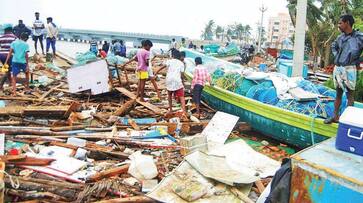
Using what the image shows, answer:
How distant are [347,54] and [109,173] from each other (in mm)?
4542

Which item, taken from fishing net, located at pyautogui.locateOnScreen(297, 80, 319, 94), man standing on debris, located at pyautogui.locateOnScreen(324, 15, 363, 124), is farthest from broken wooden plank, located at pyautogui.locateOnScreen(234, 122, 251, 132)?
man standing on debris, located at pyautogui.locateOnScreen(324, 15, 363, 124)

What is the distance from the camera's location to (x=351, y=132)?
167 inches

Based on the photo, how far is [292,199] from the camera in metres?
4.02

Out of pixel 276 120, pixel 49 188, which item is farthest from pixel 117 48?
pixel 49 188

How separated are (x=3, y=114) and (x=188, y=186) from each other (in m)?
5.67

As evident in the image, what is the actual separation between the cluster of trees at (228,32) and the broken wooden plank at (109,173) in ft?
293

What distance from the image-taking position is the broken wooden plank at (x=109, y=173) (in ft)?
18.3

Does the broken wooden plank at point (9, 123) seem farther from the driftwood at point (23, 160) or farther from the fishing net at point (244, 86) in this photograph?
the fishing net at point (244, 86)

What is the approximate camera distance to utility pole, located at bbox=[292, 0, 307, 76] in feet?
45.0

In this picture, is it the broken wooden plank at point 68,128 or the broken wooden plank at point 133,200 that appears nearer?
the broken wooden plank at point 133,200

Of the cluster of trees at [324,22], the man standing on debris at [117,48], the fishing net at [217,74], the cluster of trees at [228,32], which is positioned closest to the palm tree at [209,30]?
the cluster of trees at [228,32]

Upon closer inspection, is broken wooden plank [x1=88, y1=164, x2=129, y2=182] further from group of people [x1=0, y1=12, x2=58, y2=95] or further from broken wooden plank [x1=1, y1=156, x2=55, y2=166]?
group of people [x1=0, y1=12, x2=58, y2=95]

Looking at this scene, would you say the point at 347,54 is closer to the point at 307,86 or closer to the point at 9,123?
the point at 307,86

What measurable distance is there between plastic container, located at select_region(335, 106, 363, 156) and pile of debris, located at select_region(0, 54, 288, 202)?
1.49 meters
